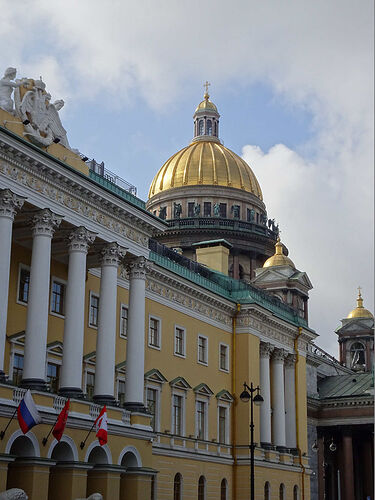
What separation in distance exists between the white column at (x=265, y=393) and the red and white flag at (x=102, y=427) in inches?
780

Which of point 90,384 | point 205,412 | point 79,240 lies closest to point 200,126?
point 205,412

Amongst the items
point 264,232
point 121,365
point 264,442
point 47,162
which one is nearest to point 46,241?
point 47,162

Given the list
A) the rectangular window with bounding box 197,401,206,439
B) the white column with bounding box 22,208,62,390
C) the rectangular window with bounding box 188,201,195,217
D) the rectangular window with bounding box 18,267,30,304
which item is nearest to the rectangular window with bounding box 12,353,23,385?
the rectangular window with bounding box 18,267,30,304

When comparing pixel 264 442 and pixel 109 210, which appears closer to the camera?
pixel 109 210

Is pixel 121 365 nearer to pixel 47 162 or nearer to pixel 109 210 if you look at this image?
pixel 109 210

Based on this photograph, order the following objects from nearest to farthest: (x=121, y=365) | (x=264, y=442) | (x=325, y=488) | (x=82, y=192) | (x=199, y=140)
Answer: (x=82, y=192), (x=121, y=365), (x=264, y=442), (x=325, y=488), (x=199, y=140)

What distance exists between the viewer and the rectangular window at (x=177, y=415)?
4397 centimetres

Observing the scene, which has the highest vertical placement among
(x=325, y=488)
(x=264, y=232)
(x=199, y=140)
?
(x=199, y=140)

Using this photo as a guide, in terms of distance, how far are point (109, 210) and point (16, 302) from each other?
5.29m

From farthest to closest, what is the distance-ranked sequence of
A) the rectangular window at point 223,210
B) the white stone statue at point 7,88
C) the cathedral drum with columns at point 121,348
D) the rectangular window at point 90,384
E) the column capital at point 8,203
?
the rectangular window at point 223,210
the rectangular window at point 90,384
the white stone statue at point 7,88
the cathedral drum with columns at point 121,348
the column capital at point 8,203

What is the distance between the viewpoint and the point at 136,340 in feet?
120

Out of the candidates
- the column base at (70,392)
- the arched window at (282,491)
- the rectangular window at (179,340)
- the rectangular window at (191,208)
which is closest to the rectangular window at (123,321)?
the rectangular window at (179,340)

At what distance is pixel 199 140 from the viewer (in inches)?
3378

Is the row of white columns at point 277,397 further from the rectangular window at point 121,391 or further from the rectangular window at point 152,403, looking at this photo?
the rectangular window at point 121,391
